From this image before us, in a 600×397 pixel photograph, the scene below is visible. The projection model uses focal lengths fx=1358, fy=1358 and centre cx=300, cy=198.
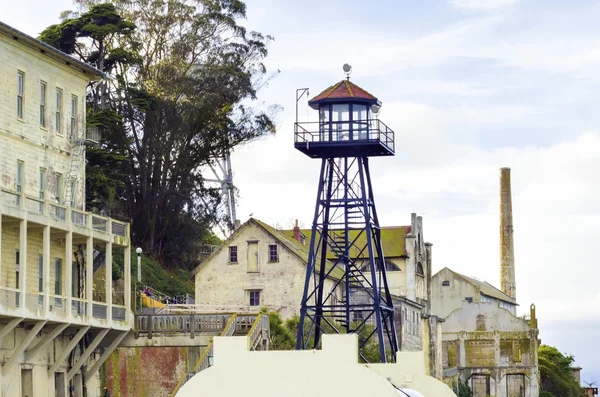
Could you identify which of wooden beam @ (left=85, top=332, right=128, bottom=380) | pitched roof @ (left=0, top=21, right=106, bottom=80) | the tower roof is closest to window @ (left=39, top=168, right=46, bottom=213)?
pitched roof @ (left=0, top=21, right=106, bottom=80)

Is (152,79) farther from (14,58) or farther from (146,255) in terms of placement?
(14,58)

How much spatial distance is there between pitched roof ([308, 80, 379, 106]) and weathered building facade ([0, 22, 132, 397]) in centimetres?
1139

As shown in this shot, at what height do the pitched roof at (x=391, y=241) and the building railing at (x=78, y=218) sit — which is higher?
the pitched roof at (x=391, y=241)

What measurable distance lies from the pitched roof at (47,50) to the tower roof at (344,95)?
11.1 meters

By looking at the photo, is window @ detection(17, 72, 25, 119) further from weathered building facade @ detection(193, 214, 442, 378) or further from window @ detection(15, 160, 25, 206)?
weathered building facade @ detection(193, 214, 442, 378)

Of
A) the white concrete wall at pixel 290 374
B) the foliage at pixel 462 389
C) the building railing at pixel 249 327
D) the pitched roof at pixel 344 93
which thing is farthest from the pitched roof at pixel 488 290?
the white concrete wall at pixel 290 374

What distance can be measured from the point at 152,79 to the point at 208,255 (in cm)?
1082

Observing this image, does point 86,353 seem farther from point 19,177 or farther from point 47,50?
point 47,50

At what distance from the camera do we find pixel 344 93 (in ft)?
194

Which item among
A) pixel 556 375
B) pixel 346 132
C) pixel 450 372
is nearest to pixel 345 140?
pixel 346 132

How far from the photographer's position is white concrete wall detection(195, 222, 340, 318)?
70.2 meters

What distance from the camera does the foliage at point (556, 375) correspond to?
10431 cm

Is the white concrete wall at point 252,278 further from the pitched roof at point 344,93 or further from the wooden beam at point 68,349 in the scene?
the wooden beam at point 68,349

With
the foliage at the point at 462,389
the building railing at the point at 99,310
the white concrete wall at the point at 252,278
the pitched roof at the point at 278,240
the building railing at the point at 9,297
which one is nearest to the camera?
the building railing at the point at 9,297
